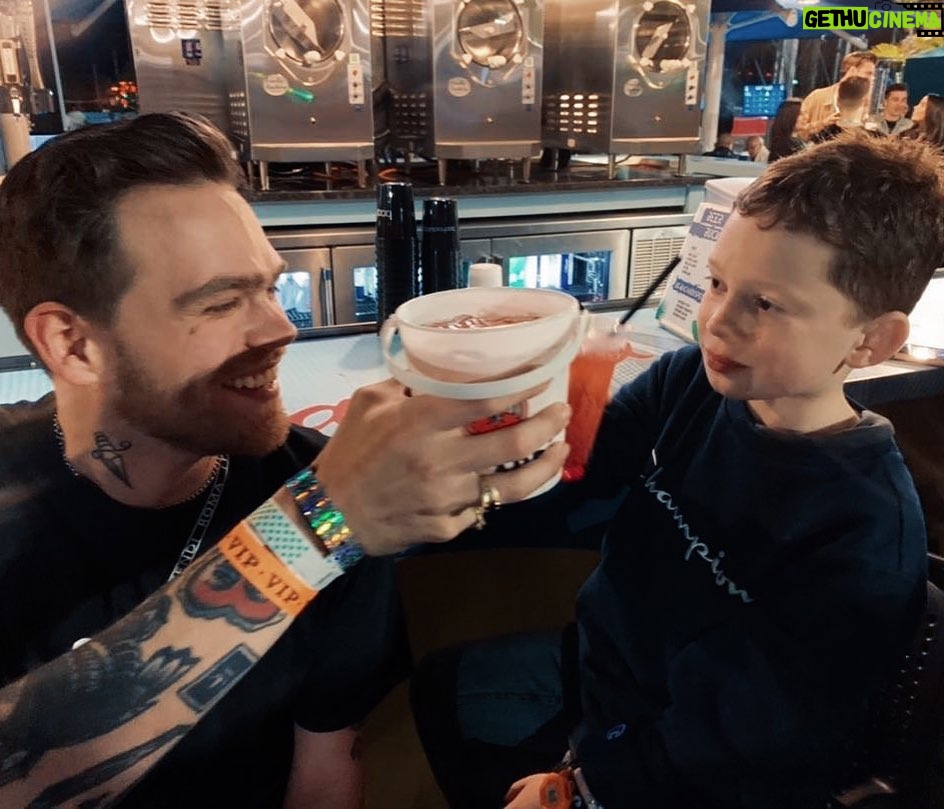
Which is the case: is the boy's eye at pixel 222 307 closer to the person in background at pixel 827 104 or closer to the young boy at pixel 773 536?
the young boy at pixel 773 536

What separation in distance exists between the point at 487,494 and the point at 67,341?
72 cm

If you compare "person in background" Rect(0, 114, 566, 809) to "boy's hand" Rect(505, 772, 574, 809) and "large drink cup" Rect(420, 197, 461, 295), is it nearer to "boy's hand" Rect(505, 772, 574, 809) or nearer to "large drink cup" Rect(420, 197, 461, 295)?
"boy's hand" Rect(505, 772, 574, 809)

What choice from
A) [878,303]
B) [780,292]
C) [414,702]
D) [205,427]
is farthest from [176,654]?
[878,303]

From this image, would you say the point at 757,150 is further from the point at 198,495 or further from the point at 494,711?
the point at 198,495

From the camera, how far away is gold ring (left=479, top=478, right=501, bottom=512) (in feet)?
2.51

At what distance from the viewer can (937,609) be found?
1062mm

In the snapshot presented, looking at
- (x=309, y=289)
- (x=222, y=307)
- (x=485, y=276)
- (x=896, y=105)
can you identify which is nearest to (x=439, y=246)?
(x=485, y=276)

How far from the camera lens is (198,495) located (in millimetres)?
1140

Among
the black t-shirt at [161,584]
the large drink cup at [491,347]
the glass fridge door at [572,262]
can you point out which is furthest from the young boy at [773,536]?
the glass fridge door at [572,262]

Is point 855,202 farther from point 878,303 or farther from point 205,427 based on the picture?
point 205,427

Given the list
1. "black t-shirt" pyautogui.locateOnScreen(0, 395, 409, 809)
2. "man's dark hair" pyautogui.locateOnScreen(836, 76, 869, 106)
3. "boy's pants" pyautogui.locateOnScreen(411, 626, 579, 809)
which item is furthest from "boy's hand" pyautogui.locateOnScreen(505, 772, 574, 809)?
"man's dark hair" pyautogui.locateOnScreen(836, 76, 869, 106)

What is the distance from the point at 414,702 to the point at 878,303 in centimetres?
107

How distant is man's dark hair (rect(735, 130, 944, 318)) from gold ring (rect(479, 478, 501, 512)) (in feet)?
2.14

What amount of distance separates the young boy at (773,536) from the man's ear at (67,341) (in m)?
0.88
